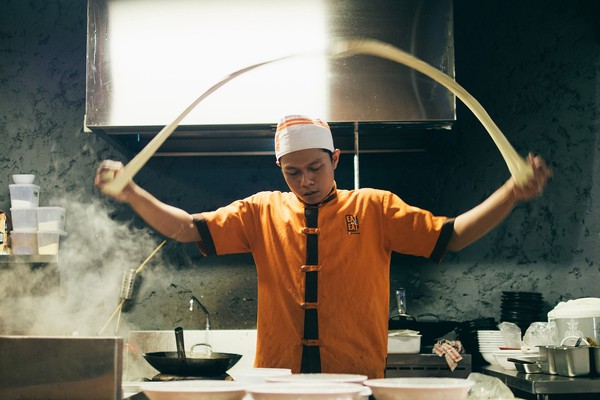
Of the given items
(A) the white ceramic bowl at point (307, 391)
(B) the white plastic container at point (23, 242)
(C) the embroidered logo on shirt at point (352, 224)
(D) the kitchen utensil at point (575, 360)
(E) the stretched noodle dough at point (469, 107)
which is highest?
(E) the stretched noodle dough at point (469, 107)

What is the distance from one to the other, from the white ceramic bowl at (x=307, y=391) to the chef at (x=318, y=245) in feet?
3.60

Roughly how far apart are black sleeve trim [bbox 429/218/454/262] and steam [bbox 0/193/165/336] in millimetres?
1976

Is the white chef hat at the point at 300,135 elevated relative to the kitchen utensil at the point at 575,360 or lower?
elevated

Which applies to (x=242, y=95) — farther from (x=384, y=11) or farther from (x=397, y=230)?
(x=397, y=230)

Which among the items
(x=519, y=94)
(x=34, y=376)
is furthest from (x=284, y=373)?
(x=519, y=94)

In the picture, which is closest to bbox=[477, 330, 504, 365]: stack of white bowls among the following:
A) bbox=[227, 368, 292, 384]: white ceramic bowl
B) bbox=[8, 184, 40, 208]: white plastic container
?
bbox=[227, 368, 292, 384]: white ceramic bowl

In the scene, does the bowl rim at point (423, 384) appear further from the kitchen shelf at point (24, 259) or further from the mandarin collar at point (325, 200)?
the kitchen shelf at point (24, 259)

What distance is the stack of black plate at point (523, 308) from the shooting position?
11.8ft

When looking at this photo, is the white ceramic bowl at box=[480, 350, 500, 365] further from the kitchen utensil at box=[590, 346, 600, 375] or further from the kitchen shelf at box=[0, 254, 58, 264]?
the kitchen shelf at box=[0, 254, 58, 264]

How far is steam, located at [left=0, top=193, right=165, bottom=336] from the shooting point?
3.74m

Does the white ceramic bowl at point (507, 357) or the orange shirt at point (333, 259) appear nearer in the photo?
the orange shirt at point (333, 259)

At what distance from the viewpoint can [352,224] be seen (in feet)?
8.14

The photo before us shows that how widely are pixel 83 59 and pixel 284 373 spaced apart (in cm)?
303

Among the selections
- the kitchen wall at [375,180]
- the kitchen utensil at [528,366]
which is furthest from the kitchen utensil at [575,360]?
the kitchen wall at [375,180]
